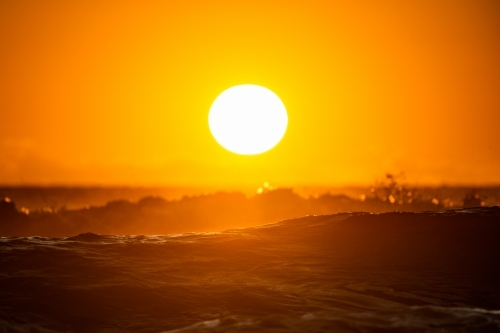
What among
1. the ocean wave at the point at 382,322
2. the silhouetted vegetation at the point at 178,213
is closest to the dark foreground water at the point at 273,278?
the ocean wave at the point at 382,322

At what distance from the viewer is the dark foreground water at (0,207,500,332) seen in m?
7.61

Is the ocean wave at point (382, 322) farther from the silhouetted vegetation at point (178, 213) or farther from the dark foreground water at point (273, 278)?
the silhouetted vegetation at point (178, 213)

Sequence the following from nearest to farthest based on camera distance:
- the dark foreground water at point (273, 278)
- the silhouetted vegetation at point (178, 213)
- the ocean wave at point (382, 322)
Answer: the ocean wave at point (382, 322) → the dark foreground water at point (273, 278) → the silhouetted vegetation at point (178, 213)

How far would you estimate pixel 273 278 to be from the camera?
10.4 meters

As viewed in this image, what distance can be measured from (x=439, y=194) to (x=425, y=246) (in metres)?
39.1

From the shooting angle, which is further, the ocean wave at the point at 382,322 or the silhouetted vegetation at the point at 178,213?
the silhouetted vegetation at the point at 178,213

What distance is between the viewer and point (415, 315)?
7023 millimetres

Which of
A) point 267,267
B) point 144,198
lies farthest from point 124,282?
point 144,198

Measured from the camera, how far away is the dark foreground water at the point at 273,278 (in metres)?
7.61

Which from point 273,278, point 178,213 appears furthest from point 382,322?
point 178,213

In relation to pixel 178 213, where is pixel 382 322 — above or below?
below

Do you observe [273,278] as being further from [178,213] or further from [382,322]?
[178,213]

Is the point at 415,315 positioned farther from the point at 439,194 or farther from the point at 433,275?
the point at 439,194

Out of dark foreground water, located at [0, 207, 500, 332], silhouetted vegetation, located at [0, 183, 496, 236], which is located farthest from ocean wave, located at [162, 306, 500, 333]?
silhouetted vegetation, located at [0, 183, 496, 236]
